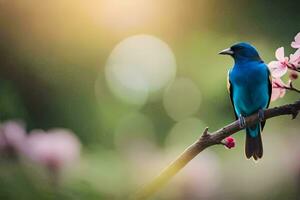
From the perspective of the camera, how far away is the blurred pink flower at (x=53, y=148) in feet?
4.71

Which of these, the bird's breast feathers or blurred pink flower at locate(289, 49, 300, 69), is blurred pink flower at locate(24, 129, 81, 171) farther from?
blurred pink flower at locate(289, 49, 300, 69)

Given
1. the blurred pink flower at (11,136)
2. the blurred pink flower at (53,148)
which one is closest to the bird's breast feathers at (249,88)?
the blurred pink flower at (53,148)

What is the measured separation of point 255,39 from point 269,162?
0.93 ft

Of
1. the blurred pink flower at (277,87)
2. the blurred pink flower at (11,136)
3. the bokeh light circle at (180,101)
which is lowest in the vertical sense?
the blurred pink flower at (277,87)

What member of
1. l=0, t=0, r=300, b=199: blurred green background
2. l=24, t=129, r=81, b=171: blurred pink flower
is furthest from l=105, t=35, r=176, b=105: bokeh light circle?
l=24, t=129, r=81, b=171: blurred pink flower

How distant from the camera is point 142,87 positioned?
1515 mm

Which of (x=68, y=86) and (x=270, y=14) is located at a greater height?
(x=270, y=14)

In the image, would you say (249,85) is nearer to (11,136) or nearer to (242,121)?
(242,121)

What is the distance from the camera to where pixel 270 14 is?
1568mm

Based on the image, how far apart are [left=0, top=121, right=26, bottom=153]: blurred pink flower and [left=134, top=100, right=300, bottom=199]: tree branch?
284mm

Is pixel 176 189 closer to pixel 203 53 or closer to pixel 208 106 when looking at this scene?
pixel 208 106

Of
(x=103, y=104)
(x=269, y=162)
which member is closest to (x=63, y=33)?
(x=103, y=104)

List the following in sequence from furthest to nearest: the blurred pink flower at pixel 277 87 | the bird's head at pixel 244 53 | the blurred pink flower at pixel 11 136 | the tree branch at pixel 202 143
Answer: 1. the blurred pink flower at pixel 11 136
2. the bird's head at pixel 244 53
3. the blurred pink flower at pixel 277 87
4. the tree branch at pixel 202 143

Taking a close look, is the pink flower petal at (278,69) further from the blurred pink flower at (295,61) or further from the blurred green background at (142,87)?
the blurred green background at (142,87)
